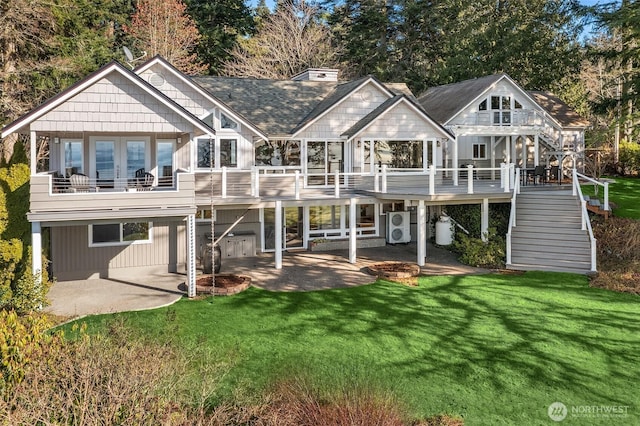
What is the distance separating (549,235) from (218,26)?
32.2 meters

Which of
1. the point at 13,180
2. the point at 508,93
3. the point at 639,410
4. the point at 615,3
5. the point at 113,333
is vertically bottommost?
the point at 639,410

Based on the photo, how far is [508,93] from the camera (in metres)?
27.2

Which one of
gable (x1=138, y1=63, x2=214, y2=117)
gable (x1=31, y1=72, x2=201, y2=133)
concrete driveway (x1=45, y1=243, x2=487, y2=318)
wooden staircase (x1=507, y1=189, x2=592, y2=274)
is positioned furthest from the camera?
gable (x1=138, y1=63, x2=214, y2=117)

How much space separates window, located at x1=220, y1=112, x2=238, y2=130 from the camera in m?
19.3

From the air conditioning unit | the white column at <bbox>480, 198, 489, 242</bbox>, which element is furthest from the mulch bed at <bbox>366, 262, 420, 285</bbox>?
the air conditioning unit

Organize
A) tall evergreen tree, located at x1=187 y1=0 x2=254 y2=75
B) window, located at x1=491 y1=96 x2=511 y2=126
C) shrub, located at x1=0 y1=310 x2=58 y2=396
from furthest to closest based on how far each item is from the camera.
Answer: tall evergreen tree, located at x1=187 y1=0 x2=254 y2=75 → window, located at x1=491 y1=96 x2=511 y2=126 → shrub, located at x1=0 y1=310 x2=58 y2=396

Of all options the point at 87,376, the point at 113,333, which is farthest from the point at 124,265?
the point at 87,376

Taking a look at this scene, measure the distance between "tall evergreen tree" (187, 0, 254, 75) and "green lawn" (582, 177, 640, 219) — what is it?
28146 mm

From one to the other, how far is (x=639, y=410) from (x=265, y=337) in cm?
717

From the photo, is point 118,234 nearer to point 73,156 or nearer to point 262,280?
point 73,156

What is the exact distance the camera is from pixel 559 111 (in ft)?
108

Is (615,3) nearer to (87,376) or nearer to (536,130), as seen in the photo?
(536,130)

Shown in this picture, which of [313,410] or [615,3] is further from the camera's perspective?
[615,3]

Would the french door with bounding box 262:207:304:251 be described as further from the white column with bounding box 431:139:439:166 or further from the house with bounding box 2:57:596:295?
the white column with bounding box 431:139:439:166
